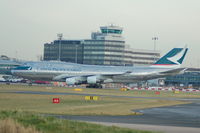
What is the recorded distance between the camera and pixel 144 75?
322 feet

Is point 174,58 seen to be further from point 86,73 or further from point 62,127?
point 62,127

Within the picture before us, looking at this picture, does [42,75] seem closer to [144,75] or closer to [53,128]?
[144,75]

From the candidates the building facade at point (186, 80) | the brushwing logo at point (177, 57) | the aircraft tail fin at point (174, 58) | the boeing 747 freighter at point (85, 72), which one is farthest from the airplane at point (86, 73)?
the building facade at point (186, 80)

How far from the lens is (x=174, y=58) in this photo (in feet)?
336

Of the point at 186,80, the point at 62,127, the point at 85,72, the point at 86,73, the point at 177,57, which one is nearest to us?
the point at 62,127

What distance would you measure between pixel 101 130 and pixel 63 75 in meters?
72.8

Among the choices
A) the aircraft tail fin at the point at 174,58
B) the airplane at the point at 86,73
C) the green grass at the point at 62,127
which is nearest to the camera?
the green grass at the point at 62,127

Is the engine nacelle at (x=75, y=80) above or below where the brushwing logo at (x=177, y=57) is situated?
below

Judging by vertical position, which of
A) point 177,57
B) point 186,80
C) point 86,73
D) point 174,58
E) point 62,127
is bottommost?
point 62,127

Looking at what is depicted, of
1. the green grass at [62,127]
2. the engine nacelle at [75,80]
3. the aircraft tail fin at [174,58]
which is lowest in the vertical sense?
the green grass at [62,127]

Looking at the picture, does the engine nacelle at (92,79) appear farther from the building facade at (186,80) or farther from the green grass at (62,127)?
the building facade at (186,80)

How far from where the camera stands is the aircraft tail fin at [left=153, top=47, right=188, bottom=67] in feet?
335

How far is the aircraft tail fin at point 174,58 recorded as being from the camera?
10206 centimetres

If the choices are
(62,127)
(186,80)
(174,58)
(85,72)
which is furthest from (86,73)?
(186,80)
